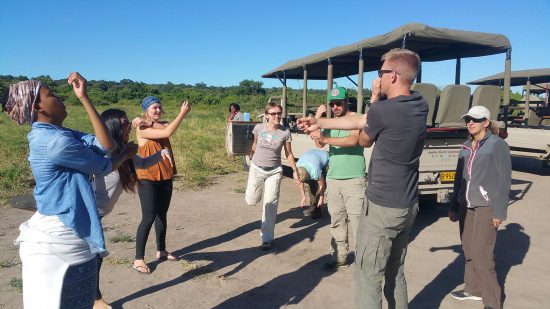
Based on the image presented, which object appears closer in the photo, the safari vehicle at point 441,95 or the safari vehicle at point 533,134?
the safari vehicle at point 441,95

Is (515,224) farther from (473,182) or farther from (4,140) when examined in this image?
(4,140)

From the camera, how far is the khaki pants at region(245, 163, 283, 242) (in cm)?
496

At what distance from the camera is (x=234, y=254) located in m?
4.98

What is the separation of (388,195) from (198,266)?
278cm

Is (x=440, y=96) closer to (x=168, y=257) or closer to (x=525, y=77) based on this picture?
(x=168, y=257)

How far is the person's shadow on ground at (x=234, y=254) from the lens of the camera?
13.4 ft

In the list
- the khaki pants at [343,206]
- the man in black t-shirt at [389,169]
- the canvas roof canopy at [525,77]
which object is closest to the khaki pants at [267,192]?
the khaki pants at [343,206]

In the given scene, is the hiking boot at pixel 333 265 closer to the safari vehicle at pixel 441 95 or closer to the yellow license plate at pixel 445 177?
the safari vehicle at pixel 441 95

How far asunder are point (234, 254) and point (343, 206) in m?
1.57

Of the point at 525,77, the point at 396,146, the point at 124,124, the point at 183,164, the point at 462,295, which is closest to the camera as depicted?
the point at 396,146

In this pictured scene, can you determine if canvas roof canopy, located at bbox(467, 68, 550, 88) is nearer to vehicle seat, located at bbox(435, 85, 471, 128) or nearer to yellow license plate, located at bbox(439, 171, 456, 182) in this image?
vehicle seat, located at bbox(435, 85, 471, 128)

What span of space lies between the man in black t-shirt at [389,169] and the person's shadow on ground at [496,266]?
1.39 meters

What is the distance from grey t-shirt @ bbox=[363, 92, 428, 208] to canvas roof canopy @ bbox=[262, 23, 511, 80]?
4.15 metres

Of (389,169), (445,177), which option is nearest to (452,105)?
(445,177)
